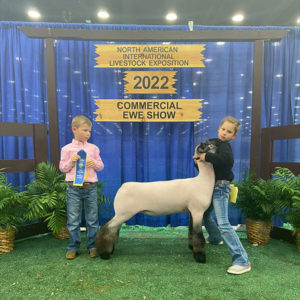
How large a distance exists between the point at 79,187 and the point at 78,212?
1.01 ft

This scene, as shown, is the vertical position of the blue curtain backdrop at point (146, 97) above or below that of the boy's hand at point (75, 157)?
above

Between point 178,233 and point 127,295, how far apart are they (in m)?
1.63

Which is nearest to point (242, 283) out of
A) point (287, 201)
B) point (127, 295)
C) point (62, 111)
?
point (127, 295)

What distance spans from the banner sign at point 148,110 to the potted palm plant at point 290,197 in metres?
1.47

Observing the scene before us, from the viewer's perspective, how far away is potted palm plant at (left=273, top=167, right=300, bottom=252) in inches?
98.7

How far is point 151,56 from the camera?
3.29 metres

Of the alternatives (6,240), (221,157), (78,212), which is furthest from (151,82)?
(6,240)

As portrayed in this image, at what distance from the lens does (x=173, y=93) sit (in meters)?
3.37

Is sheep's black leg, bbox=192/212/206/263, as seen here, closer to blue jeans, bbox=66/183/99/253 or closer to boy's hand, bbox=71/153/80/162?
blue jeans, bbox=66/183/99/253

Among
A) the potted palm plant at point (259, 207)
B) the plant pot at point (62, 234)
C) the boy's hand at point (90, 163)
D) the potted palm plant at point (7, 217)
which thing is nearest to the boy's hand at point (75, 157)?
the boy's hand at point (90, 163)

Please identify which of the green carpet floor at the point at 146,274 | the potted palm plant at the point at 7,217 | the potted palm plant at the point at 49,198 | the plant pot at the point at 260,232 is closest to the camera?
the green carpet floor at the point at 146,274

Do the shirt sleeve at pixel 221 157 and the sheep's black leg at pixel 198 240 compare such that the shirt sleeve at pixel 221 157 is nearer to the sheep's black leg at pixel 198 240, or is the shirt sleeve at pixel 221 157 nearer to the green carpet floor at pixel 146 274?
the sheep's black leg at pixel 198 240

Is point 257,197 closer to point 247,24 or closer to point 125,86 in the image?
point 125,86

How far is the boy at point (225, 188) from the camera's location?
212cm
